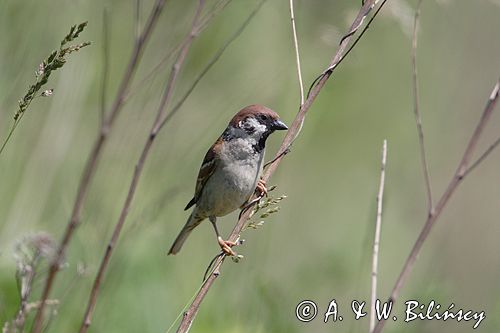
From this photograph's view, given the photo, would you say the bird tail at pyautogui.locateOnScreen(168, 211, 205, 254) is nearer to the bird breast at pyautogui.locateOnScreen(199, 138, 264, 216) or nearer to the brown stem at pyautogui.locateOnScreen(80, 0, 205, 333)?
the bird breast at pyautogui.locateOnScreen(199, 138, 264, 216)

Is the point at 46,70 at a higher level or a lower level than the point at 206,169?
lower

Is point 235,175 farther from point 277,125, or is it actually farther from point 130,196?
point 130,196

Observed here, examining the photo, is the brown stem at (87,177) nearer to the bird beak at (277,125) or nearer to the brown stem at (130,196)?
the brown stem at (130,196)

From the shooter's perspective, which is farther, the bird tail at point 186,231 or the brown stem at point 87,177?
the bird tail at point 186,231

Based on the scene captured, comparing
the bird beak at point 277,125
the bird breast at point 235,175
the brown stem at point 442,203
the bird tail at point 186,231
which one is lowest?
the brown stem at point 442,203

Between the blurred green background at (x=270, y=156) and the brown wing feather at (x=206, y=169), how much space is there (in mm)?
82

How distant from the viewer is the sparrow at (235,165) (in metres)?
3.58

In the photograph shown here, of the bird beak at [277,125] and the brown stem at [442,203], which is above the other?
the bird beak at [277,125]

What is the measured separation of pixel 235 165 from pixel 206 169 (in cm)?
26

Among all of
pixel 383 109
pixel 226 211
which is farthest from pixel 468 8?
pixel 226 211

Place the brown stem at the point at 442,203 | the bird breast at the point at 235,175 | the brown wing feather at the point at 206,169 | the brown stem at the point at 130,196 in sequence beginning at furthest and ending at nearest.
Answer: the brown wing feather at the point at 206,169
the bird breast at the point at 235,175
the brown stem at the point at 442,203
the brown stem at the point at 130,196

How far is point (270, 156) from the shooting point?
431 centimetres

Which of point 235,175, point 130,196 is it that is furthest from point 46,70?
point 235,175

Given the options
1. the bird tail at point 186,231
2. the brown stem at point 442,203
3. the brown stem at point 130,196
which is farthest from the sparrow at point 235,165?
the brown stem at point 130,196
